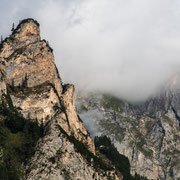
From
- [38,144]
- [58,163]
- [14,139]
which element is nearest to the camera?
[58,163]

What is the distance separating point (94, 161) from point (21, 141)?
42933mm

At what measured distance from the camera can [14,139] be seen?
15888cm

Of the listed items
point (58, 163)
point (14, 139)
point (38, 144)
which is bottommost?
point (58, 163)

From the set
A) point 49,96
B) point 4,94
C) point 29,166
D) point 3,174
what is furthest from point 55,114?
point 3,174

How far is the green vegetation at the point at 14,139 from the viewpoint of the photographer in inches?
5497

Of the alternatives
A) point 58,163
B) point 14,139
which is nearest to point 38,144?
point 14,139

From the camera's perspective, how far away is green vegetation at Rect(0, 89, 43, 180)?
13962 cm

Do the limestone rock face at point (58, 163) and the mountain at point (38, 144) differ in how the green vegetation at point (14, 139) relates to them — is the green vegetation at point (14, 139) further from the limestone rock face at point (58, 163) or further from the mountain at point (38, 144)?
the limestone rock face at point (58, 163)

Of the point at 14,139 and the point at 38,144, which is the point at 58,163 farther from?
the point at 14,139

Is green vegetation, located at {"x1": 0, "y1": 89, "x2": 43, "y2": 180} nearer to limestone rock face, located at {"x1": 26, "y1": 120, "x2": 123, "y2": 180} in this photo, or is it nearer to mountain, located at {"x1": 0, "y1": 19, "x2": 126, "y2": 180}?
mountain, located at {"x1": 0, "y1": 19, "x2": 126, "y2": 180}

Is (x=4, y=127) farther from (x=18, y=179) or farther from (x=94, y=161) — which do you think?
(x=94, y=161)

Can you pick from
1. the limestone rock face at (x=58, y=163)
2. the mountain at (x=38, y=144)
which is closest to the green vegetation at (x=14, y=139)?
the mountain at (x=38, y=144)

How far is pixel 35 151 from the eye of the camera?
15562cm

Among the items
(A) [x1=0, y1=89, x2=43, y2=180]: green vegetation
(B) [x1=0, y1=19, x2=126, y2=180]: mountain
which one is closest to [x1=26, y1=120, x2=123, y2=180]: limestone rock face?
(B) [x1=0, y1=19, x2=126, y2=180]: mountain
